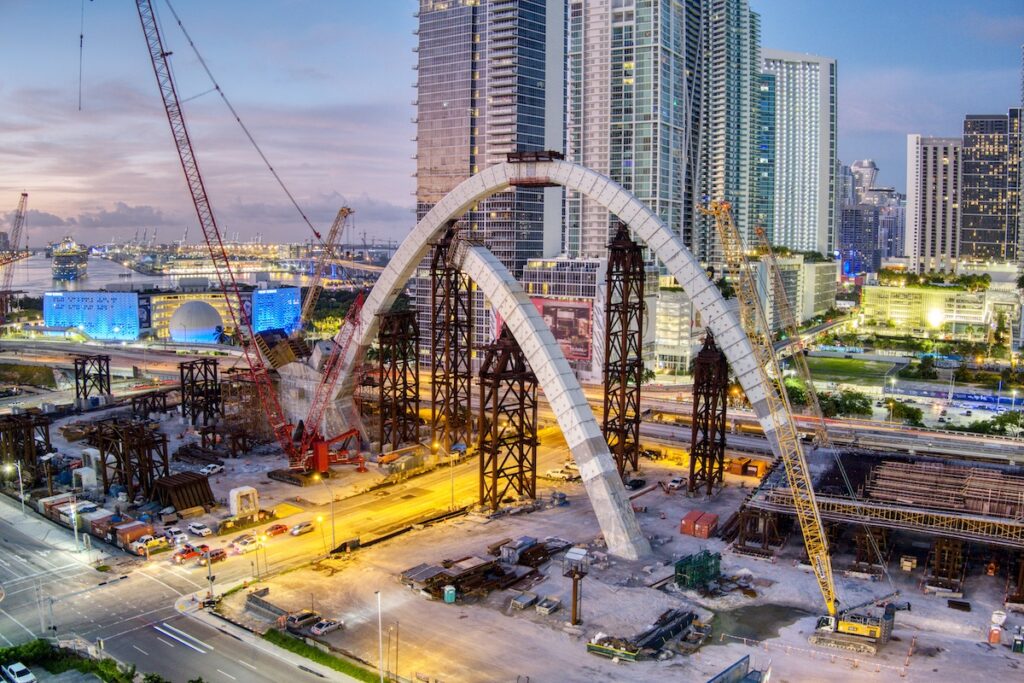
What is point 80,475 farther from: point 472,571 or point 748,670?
point 748,670

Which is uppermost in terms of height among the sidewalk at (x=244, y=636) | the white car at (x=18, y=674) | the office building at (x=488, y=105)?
the office building at (x=488, y=105)

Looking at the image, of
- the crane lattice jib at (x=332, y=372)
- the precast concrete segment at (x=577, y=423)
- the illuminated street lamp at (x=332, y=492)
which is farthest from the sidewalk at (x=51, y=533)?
the precast concrete segment at (x=577, y=423)

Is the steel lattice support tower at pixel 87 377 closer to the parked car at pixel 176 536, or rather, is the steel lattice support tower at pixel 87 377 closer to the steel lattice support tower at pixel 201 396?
the steel lattice support tower at pixel 201 396

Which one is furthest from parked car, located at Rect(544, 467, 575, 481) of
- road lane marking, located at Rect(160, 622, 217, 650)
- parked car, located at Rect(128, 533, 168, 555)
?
road lane marking, located at Rect(160, 622, 217, 650)

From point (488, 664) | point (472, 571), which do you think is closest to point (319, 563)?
point (472, 571)

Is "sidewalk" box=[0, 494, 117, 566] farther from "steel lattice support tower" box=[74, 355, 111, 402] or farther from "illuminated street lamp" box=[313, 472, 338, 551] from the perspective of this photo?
"steel lattice support tower" box=[74, 355, 111, 402]

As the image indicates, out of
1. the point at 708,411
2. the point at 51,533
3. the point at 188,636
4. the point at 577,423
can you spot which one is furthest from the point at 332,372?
the point at 188,636
